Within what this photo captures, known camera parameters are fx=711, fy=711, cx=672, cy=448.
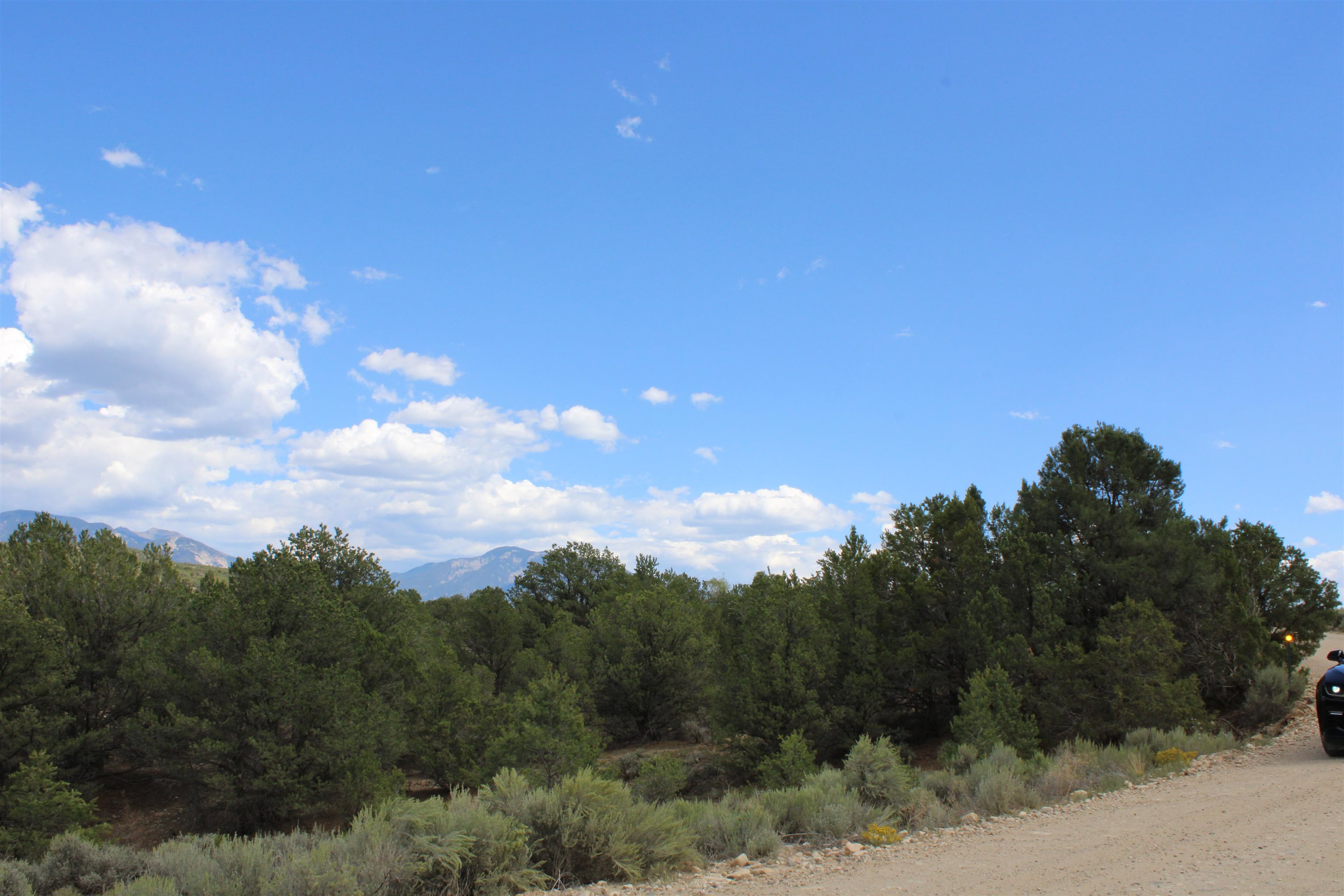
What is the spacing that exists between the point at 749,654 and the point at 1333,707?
14.4 meters

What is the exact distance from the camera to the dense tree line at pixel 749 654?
699 inches

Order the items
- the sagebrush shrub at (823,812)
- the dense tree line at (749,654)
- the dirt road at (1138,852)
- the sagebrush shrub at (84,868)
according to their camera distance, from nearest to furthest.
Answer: the dirt road at (1138,852)
the sagebrush shrub at (84,868)
the sagebrush shrub at (823,812)
the dense tree line at (749,654)

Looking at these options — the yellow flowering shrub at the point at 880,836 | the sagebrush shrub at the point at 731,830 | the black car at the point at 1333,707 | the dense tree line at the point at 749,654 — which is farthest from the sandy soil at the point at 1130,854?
the dense tree line at the point at 749,654

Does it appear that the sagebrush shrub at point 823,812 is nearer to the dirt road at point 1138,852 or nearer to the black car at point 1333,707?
the dirt road at point 1138,852

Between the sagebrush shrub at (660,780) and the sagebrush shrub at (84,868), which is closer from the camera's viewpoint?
the sagebrush shrub at (84,868)

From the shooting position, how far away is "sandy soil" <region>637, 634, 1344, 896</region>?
231 inches

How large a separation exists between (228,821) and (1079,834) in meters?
21.0

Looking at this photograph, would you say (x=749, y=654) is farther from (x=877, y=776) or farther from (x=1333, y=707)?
(x=1333, y=707)

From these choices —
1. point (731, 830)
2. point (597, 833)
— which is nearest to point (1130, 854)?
point (731, 830)

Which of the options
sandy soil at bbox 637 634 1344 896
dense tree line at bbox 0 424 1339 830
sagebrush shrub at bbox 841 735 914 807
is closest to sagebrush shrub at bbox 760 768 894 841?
sagebrush shrub at bbox 841 735 914 807

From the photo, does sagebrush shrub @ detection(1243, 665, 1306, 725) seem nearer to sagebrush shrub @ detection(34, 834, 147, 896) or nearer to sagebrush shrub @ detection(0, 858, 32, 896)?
sagebrush shrub @ detection(34, 834, 147, 896)

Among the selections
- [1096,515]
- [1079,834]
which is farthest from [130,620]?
[1096,515]

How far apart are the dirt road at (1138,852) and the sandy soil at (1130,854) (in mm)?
18

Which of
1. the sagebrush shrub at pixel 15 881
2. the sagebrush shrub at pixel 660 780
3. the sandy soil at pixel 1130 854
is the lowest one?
the sagebrush shrub at pixel 660 780
